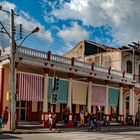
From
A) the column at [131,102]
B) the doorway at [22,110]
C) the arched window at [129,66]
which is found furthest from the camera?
the arched window at [129,66]

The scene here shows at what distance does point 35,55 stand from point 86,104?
368 inches

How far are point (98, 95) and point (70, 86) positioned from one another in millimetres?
5354

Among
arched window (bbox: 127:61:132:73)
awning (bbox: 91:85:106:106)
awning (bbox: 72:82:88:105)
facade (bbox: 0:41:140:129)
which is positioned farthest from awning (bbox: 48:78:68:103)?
arched window (bbox: 127:61:132:73)

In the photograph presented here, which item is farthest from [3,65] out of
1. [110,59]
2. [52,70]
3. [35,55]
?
[110,59]

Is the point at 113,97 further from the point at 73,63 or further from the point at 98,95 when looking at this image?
the point at 73,63

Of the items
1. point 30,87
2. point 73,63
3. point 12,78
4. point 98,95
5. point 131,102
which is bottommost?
point 131,102

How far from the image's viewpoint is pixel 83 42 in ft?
179

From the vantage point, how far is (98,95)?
1603 inches

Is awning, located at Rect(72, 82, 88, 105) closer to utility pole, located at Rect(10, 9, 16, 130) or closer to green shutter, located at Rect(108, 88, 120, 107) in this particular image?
green shutter, located at Rect(108, 88, 120, 107)

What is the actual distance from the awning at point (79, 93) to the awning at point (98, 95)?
1.15 meters

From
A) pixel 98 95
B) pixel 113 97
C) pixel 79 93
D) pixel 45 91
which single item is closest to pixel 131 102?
pixel 113 97

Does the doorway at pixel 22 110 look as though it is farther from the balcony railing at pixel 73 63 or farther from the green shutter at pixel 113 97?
the green shutter at pixel 113 97

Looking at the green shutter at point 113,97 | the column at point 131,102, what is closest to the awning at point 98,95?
the green shutter at point 113,97

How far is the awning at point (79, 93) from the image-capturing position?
3756 cm
